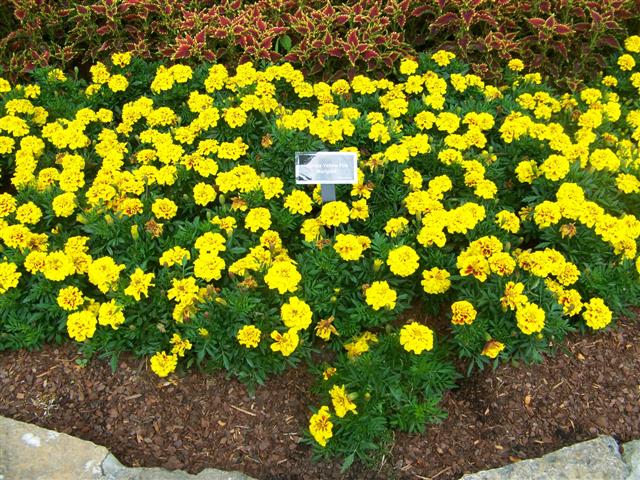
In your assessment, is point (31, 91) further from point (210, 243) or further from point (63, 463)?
point (63, 463)

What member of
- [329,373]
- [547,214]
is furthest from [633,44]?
[329,373]

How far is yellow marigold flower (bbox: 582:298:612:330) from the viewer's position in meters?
3.11

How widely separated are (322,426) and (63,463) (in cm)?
119

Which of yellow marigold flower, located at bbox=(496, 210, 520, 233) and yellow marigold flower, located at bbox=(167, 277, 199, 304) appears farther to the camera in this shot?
yellow marigold flower, located at bbox=(496, 210, 520, 233)

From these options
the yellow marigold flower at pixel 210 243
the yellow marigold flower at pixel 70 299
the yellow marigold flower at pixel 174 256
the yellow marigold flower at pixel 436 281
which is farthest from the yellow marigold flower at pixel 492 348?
the yellow marigold flower at pixel 70 299

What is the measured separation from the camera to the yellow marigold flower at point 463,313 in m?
2.96

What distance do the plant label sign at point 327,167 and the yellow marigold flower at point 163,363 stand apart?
1.14 metres

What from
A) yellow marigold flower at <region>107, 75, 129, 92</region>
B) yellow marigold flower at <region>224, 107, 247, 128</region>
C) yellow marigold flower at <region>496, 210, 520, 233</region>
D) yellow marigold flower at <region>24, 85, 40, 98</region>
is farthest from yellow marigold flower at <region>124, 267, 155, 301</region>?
yellow marigold flower at <region>24, 85, 40, 98</region>

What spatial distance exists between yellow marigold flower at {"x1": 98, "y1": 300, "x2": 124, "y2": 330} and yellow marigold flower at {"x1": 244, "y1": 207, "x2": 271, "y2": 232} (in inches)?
32.2

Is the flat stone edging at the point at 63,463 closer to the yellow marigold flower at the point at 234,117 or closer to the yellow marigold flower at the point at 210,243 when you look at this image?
the yellow marigold flower at the point at 210,243

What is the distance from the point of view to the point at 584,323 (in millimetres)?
3299

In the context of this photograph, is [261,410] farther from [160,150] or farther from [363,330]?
[160,150]

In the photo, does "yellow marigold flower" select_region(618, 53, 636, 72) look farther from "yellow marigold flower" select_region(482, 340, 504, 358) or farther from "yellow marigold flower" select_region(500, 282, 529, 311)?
"yellow marigold flower" select_region(482, 340, 504, 358)

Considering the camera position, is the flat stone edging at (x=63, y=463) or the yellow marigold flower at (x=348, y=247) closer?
the flat stone edging at (x=63, y=463)
